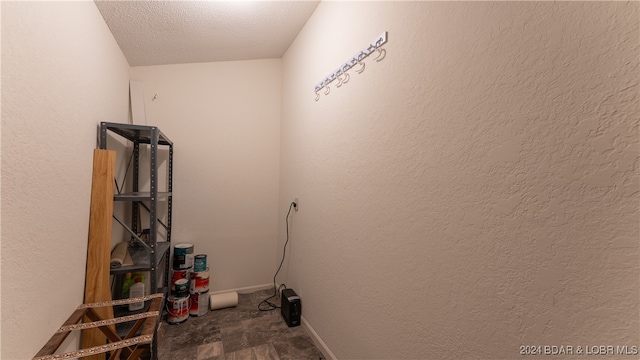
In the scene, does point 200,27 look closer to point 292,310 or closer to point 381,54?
point 381,54

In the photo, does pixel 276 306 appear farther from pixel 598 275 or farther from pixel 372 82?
pixel 598 275

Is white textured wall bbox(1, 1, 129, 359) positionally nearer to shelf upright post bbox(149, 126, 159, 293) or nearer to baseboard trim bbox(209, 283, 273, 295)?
shelf upright post bbox(149, 126, 159, 293)

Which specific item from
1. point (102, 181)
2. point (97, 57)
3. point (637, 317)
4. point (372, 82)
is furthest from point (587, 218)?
point (97, 57)

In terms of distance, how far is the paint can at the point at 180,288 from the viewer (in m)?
2.18

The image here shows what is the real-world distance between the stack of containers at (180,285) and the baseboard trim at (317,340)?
3.31ft

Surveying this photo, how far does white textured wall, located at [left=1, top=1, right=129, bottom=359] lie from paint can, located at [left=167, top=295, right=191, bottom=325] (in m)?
0.89

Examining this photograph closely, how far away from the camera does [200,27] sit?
1.88 m

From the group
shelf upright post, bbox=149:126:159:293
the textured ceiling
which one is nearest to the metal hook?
the textured ceiling

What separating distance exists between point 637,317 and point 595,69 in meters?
0.53

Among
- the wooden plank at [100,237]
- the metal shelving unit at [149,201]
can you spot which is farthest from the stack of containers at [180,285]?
the wooden plank at [100,237]

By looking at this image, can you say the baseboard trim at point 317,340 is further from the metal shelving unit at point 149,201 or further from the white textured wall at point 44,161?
the white textured wall at point 44,161


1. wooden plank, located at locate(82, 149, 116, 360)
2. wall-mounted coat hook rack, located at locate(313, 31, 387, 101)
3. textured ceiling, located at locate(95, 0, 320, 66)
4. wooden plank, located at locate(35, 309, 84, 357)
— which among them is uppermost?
textured ceiling, located at locate(95, 0, 320, 66)

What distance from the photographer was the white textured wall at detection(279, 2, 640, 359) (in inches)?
22.3

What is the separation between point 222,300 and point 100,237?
1.25 meters
